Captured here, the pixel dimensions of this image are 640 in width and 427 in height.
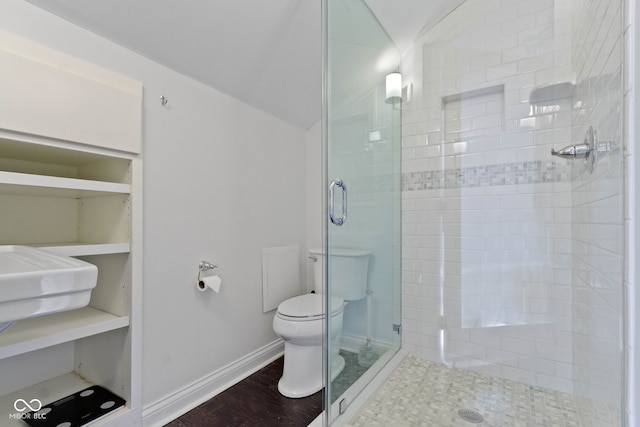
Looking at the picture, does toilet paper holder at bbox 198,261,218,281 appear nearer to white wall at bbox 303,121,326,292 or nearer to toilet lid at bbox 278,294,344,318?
toilet lid at bbox 278,294,344,318

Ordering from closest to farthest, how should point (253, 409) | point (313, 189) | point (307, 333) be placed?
1. point (253, 409)
2. point (307, 333)
3. point (313, 189)

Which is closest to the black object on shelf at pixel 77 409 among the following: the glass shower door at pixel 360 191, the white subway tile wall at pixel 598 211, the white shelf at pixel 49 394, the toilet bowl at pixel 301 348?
the white shelf at pixel 49 394

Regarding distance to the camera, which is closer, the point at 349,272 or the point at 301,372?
the point at 349,272

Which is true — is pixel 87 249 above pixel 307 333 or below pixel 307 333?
above

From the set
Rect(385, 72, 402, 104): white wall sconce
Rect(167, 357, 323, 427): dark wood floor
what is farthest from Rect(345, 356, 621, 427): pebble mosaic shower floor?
Rect(385, 72, 402, 104): white wall sconce

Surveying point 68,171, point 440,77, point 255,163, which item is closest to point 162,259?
point 68,171

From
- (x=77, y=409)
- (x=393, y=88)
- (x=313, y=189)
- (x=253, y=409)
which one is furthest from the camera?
(x=313, y=189)

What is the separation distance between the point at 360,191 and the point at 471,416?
1.15 metres

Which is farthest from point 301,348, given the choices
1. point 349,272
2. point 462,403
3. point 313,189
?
point 313,189

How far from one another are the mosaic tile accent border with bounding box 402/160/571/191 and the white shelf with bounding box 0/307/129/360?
175cm

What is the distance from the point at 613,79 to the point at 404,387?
59.7 inches

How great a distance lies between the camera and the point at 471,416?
1.41 metres

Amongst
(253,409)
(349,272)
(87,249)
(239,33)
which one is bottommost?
(253,409)

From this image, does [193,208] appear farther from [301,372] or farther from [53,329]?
[301,372]
